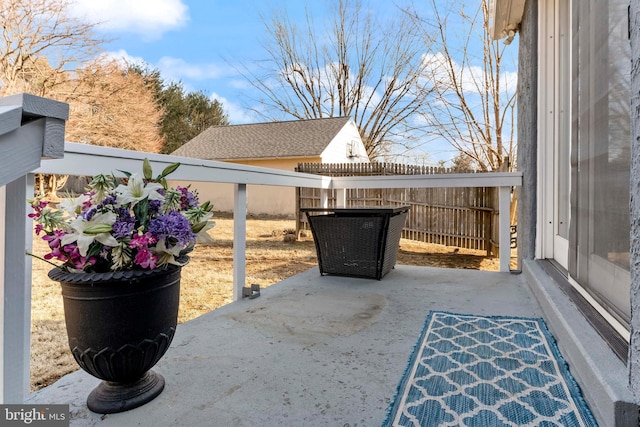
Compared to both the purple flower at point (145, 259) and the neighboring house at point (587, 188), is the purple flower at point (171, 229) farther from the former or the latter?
the neighboring house at point (587, 188)

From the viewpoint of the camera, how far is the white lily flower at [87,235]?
118cm

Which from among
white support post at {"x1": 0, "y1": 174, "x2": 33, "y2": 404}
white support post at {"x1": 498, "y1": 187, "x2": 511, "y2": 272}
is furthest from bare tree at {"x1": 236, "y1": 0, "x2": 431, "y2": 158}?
white support post at {"x1": 0, "y1": 174, "x2": 33, "y2": 404}

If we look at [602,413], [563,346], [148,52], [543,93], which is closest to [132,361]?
[602,413]

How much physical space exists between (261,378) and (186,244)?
64 cm

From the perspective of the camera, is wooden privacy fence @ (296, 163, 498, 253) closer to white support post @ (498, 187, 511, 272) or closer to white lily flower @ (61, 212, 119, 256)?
white support post @ (498, 187, 511, 272)

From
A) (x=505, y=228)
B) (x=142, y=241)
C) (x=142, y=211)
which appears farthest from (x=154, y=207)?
(x=505, y=228)

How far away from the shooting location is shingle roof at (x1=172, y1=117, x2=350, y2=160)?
13.5 m

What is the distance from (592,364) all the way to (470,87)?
603 centimetres

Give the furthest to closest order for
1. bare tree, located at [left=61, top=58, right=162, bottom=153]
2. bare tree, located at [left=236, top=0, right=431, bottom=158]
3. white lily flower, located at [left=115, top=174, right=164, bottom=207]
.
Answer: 1. bare tree, located at [left=236, top=0, right=431, bottom=158]
2. bare tree, located at [left=61, top=58, right=162, bottom=153]
3. white lily flower, located at [left=115, top=174, right=164, bottom=207]

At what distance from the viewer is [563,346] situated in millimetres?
1703

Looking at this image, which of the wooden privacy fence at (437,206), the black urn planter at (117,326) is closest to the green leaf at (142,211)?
the black urn planter at (117,326)

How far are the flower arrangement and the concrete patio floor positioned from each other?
0.53 metres

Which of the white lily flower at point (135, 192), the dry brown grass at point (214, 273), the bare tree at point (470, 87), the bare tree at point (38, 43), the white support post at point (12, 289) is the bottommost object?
the dry brown grass at point (214, 273)

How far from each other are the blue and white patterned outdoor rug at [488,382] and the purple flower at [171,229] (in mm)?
915
